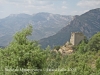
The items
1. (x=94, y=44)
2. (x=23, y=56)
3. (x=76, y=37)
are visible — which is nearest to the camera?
(x=23, y=56)

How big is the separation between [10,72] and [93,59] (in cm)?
5279

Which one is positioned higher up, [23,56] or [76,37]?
[23,56]

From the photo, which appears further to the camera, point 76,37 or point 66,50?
point 76,37

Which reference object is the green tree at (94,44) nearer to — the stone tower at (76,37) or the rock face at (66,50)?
the rock face at (66,50)

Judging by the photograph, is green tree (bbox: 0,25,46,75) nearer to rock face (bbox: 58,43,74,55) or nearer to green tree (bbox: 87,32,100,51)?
green tree (bbox: 87,32,100,51)

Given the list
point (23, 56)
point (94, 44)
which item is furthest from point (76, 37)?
point (23, 56)

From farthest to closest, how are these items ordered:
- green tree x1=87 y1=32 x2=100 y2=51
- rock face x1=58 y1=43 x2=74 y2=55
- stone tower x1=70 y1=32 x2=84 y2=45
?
stone tower x1=70 y1=32 x2=84 y2=45 < rock face x1=58 y1=43 x2=74 y2=55 < green tree x1=87 y1=32 x2=100 y2=51

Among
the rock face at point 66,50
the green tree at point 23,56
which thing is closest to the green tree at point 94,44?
the rock face at point 66,50

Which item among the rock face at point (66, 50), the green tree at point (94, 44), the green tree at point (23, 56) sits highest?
the green tree at point (23, 56)

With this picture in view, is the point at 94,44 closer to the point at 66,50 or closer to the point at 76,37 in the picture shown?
the point at 76,37

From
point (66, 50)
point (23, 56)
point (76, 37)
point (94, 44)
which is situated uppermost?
point (23, 56)

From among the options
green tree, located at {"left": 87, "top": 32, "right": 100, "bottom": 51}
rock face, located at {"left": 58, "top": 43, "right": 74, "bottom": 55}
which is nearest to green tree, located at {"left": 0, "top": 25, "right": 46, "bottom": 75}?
green tree, located at {"left": 87, "top": 32, "right": 100, "bottom": 51}

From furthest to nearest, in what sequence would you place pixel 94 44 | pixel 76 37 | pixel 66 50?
1. pixel 76 37
2. pixel 66 50
3. pixel 94 44

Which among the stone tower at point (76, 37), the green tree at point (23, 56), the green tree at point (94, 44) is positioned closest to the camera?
the green tree at point (23, 56)
